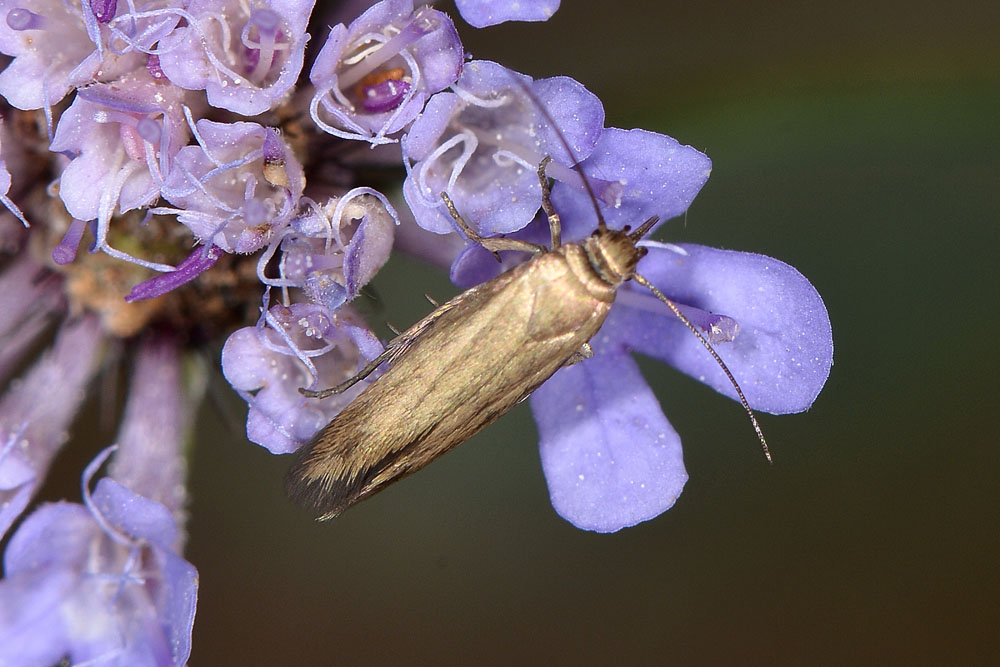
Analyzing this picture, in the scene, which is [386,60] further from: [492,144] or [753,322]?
[753,322]

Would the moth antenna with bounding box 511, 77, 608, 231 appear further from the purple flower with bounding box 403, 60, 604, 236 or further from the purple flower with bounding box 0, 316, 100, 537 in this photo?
the purple flower with bounding box 0, 316, 100, 537

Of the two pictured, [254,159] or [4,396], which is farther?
[4,396]

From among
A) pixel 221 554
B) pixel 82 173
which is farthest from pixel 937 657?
pixel 82 173

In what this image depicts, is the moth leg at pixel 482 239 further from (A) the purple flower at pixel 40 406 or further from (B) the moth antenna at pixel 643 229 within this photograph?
(A) the purple flower at pixel 40 406

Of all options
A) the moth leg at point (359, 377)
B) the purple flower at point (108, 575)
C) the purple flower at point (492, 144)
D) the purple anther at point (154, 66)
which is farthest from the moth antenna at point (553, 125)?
the purple flower at point (108, 575)

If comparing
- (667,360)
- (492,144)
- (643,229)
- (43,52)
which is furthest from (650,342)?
(43,52)

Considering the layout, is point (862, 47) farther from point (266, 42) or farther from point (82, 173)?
point (82, 173)
